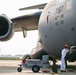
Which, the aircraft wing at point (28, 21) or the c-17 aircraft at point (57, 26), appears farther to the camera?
the aircraft wing at point (28, 21)

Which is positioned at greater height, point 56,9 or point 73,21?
point 56,9

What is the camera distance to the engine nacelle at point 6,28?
1323 centimetres

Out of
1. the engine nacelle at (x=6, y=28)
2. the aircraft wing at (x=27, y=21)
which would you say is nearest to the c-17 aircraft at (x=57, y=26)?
the engine nacelle at (x=6, y=28)

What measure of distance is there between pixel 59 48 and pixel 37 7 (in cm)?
646

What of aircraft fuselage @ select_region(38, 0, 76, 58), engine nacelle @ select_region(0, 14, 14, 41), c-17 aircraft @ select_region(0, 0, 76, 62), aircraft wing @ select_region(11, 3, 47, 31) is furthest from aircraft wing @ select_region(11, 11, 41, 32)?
aircraft fuselage @ select_region(38, 0, 76, 58)

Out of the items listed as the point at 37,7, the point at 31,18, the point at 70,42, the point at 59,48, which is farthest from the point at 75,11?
the point at 37,7

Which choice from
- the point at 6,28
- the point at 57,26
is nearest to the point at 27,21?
the point at 6,28

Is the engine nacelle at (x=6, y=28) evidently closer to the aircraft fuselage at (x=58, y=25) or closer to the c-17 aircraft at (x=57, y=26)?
the c-17 aircraft at (x=57, y=26)

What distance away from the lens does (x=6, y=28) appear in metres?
13.9

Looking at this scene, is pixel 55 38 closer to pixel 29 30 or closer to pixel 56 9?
pixel 56 9

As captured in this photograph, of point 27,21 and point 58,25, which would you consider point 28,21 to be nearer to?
point 27,21

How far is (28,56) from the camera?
17.1 metres

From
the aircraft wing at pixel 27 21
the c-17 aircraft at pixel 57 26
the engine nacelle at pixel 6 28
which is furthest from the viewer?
the aircraft wing at pixel 27 21

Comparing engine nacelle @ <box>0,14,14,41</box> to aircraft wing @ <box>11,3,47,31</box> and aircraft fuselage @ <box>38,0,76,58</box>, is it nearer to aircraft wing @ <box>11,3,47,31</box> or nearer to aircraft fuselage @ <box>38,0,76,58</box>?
aircraft wing @ <box>11,3,47,31</box>
